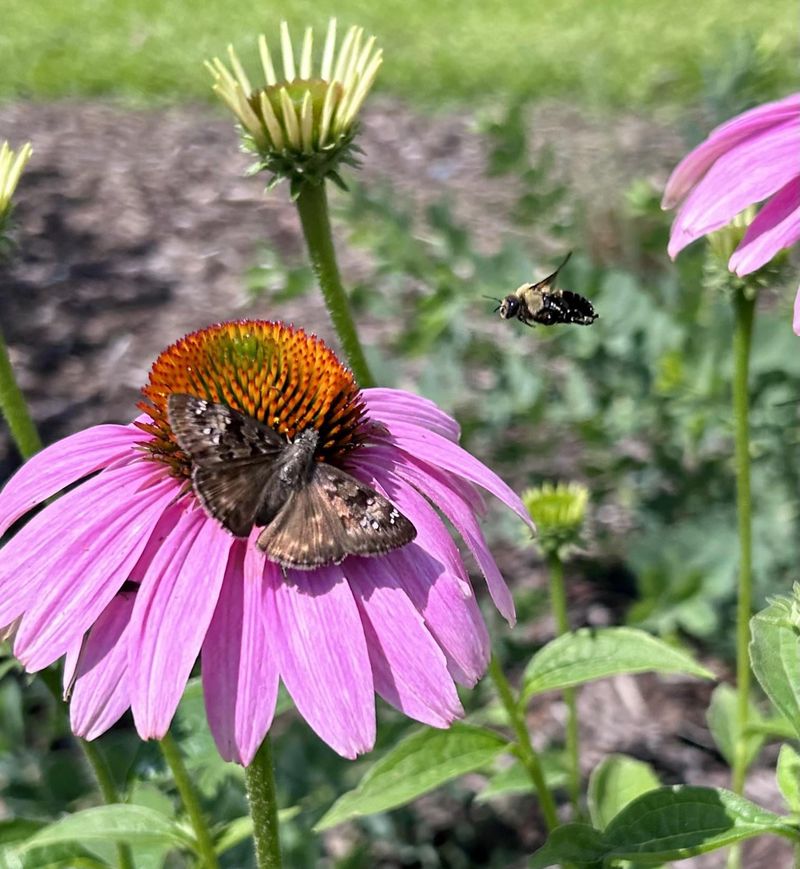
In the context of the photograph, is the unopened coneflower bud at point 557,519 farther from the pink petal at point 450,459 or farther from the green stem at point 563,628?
the pink petal at point 450,459

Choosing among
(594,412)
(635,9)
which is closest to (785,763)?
(594,412)

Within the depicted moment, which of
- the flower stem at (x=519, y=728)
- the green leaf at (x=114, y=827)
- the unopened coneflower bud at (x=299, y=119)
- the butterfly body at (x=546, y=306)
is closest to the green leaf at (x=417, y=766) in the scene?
the flower stem at (x=519, y=728)

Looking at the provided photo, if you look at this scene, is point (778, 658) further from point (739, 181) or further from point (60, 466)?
point (60, 466)

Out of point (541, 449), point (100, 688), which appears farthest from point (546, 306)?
point (541, 449)

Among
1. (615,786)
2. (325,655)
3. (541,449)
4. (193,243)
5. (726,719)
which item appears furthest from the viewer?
(193,243)

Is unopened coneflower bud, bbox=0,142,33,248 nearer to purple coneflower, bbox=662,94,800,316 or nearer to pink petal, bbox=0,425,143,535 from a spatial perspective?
pink petal, bbox=0,425,143,535

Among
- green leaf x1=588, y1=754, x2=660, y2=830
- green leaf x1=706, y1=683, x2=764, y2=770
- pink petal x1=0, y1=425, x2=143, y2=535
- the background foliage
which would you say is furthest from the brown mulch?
pink petal x1=0, y1=425, x2=143, y2=535

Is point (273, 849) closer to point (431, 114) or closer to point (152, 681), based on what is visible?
point (152, 681)
